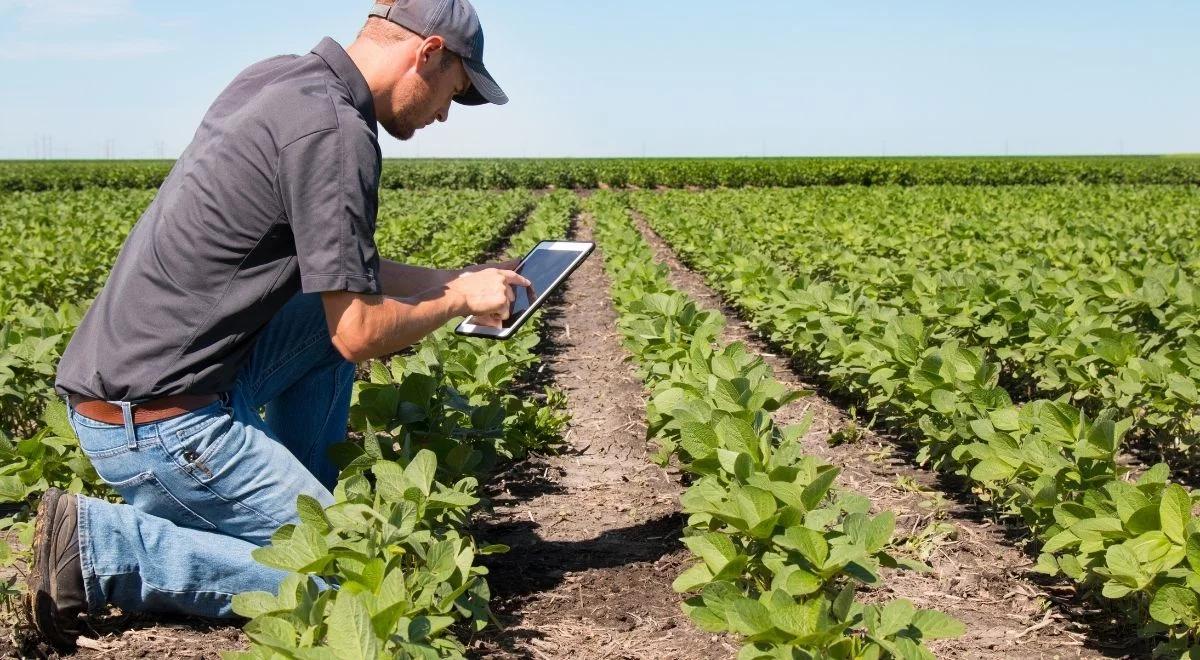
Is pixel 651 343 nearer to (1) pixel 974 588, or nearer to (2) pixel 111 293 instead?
(1) pixel 974 588

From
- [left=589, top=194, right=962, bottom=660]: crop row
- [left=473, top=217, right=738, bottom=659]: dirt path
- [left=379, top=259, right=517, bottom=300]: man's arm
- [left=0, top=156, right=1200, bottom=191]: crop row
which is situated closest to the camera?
[left=589, top=194, right=962, bottom=660]: crop row

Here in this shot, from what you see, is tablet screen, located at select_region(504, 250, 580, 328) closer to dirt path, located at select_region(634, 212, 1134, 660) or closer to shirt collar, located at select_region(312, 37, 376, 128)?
shirt collar, located at select_region(312, 37, 376, 128)

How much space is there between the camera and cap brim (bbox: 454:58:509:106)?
2.62 meters

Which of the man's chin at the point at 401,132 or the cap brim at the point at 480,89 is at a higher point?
the cap brim at the point at 480,89

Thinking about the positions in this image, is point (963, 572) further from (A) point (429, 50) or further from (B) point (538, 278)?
(A) point (429, 50)

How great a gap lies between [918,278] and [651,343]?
2557 millimetres

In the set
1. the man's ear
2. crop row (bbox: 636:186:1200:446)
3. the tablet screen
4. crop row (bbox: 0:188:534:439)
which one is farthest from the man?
crop row (bbox: 636:186:1200:446)

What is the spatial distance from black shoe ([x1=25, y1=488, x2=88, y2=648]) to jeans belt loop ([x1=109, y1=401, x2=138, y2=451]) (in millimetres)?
230

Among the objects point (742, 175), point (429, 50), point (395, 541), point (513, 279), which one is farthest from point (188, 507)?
point (742, 175)

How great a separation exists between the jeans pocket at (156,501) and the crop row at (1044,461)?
230cm

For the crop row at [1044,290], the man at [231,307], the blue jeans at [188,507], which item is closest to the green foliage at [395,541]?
the blue jeans at [188,507]

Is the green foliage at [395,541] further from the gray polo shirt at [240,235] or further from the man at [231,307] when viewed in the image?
the gray polo shirt at [240,235]

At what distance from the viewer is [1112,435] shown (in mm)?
2816

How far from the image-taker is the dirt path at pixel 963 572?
9.10 ft
